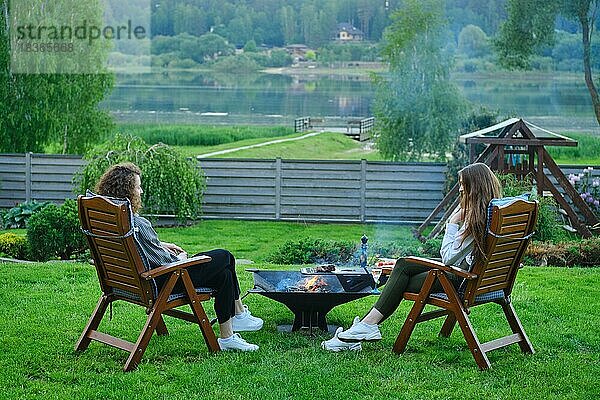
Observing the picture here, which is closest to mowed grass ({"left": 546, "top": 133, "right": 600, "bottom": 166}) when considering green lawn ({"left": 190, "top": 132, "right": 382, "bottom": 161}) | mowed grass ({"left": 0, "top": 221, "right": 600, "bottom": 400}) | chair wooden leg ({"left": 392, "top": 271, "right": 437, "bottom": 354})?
green lawn ({"left": 190, "top": 132, "right": 382, "bottom": 161})

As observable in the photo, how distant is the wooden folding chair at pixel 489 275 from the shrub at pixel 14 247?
499 centimetres

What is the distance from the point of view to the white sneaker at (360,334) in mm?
5012

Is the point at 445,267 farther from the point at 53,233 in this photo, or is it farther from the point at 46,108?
the point at 46,108

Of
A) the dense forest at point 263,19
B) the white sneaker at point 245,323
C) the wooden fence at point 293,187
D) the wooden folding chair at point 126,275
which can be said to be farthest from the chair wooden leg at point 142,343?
the dense forest at point 263,19

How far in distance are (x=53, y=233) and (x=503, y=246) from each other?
5.01 meters

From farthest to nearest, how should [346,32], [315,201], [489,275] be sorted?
[346,32] → [315,201] → [489,275]

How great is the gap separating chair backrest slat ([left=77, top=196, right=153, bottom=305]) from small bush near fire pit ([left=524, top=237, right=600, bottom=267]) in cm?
459

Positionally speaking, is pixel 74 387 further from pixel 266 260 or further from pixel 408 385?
pixel 266 260

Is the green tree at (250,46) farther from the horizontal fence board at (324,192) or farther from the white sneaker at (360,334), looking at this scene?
the white sneaker at (360,334)

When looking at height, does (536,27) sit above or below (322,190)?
above

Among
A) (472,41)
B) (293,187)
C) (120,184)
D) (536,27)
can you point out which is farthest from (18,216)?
(472,41)

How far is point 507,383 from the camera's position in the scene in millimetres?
4520

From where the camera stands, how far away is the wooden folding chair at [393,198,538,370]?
15.3ft

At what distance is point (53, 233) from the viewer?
8547mm
